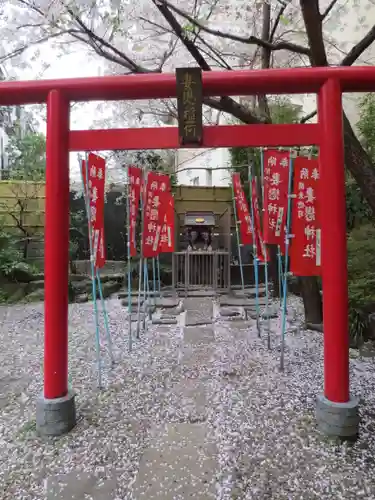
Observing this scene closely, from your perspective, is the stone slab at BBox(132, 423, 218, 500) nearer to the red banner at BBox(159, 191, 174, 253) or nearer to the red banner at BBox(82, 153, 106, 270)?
the red banner at BBox(82, 153, 106, 270)

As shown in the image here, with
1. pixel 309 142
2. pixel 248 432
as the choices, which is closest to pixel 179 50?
pixel 309 142

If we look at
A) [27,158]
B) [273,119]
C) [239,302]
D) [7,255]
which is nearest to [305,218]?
[239,302]

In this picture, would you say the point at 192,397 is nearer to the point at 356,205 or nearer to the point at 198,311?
the point at 198,311

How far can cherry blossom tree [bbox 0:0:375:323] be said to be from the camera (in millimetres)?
4113

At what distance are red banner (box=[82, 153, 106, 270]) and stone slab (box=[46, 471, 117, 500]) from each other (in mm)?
2024

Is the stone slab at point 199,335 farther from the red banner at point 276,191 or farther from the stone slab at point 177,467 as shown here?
the stone slab at point 177,467

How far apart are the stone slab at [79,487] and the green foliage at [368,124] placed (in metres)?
8.58

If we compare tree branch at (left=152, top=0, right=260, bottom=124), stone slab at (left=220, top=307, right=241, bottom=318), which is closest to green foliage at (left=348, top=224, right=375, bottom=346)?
stone slab at (left=220, top=307, right=241, bottom=318)

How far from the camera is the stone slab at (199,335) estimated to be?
214 inches

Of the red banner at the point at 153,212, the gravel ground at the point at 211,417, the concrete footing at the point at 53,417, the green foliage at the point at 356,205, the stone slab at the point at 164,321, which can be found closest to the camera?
the gravel ground at the point at 211,417

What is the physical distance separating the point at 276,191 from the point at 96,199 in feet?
7.31

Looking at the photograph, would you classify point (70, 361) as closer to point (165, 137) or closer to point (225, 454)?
point (225, 454)

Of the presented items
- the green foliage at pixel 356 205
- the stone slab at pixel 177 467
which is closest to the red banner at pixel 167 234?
the green foliage at pixel 356 205

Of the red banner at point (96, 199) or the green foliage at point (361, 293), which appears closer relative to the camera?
the red banner at point (96, 199)
